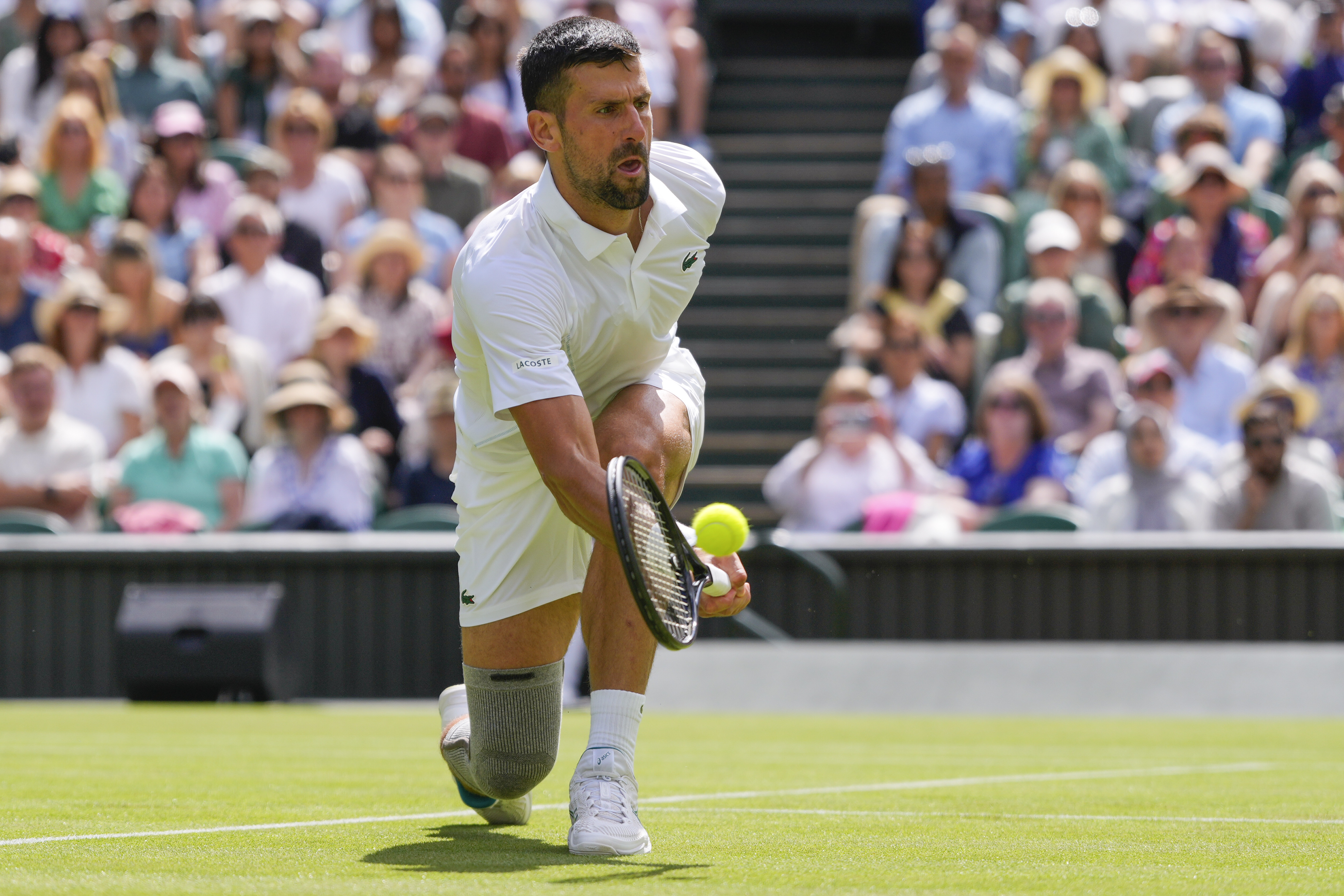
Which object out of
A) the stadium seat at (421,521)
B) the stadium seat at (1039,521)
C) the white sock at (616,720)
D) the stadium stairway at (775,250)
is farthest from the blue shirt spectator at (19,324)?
the white sock at (616,720)

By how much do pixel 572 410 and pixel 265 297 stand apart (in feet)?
30.3

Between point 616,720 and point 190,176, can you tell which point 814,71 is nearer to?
point 190,176

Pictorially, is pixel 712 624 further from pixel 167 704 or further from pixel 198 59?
pixel 198 59

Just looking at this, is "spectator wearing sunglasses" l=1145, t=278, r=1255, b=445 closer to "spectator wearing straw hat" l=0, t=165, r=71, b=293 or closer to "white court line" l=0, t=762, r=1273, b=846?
"white court line" l=0, t=762, r=1273, b=846

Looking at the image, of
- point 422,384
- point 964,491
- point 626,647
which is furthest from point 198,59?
point 626,647

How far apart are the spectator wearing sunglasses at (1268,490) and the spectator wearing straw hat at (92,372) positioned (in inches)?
246

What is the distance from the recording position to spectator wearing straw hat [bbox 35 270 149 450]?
1230cm

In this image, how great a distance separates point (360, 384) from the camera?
484 inches

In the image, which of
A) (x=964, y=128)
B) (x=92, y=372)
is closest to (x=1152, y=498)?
(x=964, y=128)

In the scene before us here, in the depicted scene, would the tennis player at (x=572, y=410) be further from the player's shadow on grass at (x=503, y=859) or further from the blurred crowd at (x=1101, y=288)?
the blurred crowd at (x=1101, y=288)

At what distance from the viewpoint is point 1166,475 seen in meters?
10.9

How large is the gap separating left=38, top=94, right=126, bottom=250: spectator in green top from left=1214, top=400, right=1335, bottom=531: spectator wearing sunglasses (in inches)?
305

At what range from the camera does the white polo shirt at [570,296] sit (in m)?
4.31

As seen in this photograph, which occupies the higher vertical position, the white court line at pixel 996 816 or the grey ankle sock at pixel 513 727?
the grey ankle sock at pixel 513 727
